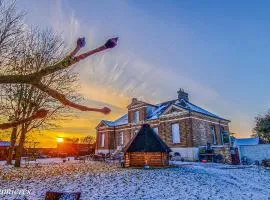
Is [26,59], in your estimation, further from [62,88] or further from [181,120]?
[181,120]

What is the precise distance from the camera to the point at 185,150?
26.3 m

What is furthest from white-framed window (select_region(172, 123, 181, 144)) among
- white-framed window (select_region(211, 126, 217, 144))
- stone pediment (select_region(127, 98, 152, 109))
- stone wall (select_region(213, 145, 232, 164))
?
stone pediment (select_region(127, 98, 152, 109))

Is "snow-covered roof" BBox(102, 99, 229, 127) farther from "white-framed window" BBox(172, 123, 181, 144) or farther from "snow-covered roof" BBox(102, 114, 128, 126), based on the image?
"white-framed window" BBox(172, 123, 181, 144)

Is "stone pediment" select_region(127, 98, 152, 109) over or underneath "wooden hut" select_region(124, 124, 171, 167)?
over

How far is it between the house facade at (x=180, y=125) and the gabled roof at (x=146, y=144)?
7.97 meters

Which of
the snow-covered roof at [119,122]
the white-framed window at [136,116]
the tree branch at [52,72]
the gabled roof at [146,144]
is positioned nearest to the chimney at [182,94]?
the white-framed window at [136,116]

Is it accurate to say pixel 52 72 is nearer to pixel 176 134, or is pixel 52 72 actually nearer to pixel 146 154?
pixel 146 154

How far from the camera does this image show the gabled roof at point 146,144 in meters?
18.4

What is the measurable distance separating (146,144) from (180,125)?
10081 mm

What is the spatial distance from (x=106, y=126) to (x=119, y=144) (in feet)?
15.2

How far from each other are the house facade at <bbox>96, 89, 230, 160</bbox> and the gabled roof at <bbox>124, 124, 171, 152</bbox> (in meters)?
7.97

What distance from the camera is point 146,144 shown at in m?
18.9

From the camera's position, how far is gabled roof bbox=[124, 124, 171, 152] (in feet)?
60.4

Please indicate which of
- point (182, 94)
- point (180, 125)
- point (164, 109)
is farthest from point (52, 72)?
point (182, 94)
